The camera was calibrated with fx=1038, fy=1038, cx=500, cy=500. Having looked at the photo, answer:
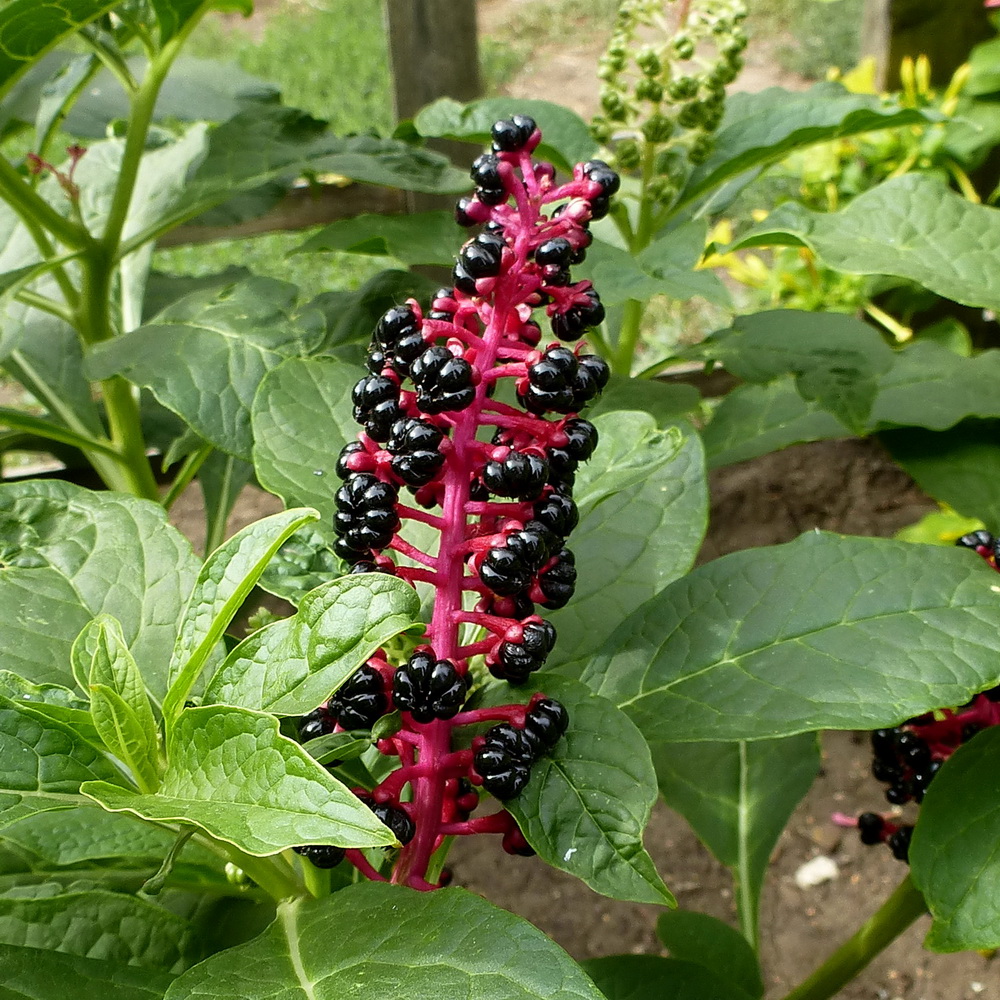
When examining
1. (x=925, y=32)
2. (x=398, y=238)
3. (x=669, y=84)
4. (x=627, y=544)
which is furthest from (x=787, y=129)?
(x=925, y=32)

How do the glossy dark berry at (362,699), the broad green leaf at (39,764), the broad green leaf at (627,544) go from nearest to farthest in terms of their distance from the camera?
the broad green leaf at (39,764) → the glossy dark berry at (362,699) → the broad green leaf at (627,544)

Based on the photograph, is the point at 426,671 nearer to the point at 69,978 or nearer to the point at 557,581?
the point at 557,581

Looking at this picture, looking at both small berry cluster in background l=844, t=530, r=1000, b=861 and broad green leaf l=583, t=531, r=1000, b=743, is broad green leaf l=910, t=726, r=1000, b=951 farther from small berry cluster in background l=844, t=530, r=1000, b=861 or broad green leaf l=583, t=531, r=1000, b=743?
broad green leaf l=583, t=531, r=1000, b=743

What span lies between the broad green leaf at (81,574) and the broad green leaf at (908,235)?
2.18ft

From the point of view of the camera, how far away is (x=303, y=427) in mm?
888

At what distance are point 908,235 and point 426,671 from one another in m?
0.71

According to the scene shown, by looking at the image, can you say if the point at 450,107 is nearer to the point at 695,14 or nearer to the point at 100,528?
the point at 695,14

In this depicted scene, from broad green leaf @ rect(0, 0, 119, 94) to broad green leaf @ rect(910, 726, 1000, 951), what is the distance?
107 centimetres

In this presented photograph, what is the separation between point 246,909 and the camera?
879 millimetres

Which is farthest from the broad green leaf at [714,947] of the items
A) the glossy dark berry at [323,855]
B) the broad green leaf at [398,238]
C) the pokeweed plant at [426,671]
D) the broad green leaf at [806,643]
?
the broad green leaf at [398,238]

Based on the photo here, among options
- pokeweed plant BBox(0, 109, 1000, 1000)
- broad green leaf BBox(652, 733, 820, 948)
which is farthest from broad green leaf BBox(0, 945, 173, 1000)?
broad green leaf BBox(652, 733, 820, 948)

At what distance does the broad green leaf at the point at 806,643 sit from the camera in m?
0.75

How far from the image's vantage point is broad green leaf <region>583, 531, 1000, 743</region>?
75 centimetres

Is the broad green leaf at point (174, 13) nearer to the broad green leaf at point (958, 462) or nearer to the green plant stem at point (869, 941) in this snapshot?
the broad green leaf at point (958, 462)
